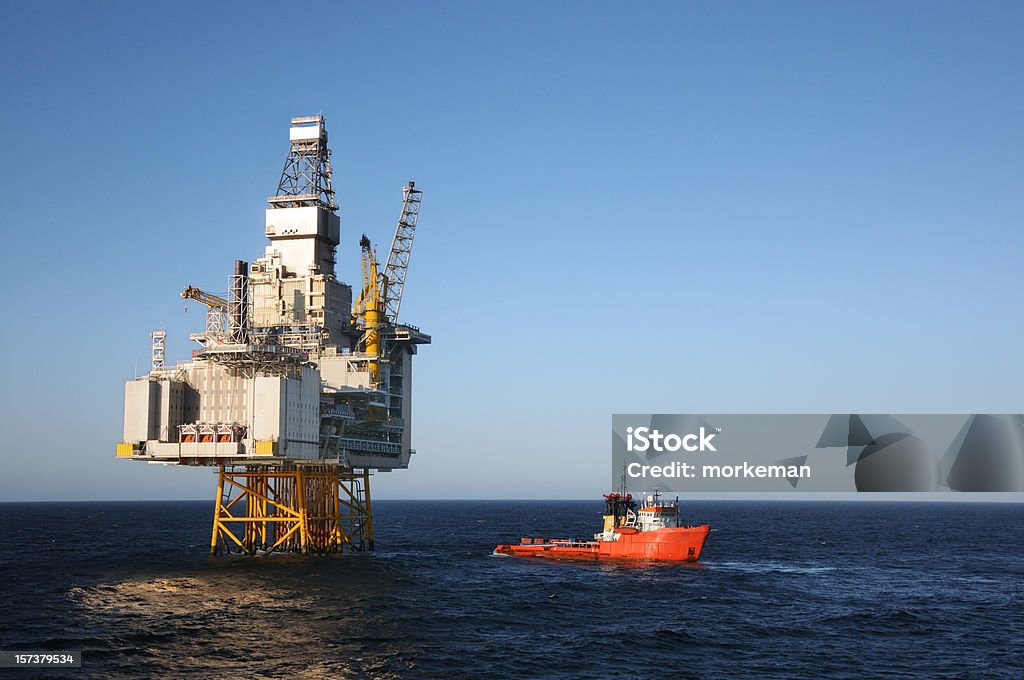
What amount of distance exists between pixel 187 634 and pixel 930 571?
6819 cm

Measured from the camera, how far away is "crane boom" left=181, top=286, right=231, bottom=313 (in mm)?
80312

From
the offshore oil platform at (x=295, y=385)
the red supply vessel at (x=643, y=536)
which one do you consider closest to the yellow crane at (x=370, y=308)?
the offshore oil platform at (x=295, y=385)

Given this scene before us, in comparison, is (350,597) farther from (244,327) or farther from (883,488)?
(883,488)

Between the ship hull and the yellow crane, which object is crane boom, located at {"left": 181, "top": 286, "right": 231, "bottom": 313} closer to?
the yellow crane

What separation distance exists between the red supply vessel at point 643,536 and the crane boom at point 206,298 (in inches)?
1512

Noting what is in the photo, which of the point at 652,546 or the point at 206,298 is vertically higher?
the point at 206,298

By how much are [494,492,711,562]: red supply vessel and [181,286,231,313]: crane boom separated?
3840 cm

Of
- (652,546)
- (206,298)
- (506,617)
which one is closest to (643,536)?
(652,546)

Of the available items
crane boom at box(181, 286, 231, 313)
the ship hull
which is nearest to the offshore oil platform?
crane boom at box(181, 286, 231, 313)

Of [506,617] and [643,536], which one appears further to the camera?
[643,536]

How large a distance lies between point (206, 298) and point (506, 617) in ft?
132

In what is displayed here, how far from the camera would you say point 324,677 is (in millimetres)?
41906

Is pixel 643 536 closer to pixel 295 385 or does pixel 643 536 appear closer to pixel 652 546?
pixel 652 546

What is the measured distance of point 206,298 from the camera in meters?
82.0
